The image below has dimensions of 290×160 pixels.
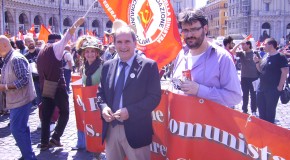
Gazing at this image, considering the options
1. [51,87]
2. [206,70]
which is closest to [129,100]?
[206,70]

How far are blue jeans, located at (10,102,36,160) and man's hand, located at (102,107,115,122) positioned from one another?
1.89 meters

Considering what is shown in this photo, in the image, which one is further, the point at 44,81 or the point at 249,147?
the point at 44,81

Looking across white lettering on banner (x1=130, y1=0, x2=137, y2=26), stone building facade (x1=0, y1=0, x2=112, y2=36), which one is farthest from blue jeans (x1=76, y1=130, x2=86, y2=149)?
stone building facade (x1=0, y1=0, x2=112, y2=36)

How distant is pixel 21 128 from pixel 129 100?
2.15 meters

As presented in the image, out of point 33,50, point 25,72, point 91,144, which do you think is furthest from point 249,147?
point 33,50

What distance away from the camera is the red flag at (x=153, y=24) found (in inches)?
145

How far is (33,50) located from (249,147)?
20.1 ft

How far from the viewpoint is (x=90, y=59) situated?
4477 mm

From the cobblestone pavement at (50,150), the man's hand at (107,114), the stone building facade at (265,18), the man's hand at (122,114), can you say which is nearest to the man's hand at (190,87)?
the man's hand at (122,114)

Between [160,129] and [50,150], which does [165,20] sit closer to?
[160,129]

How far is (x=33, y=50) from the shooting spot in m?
7.56

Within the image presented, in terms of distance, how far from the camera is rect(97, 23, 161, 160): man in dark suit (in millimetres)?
2727

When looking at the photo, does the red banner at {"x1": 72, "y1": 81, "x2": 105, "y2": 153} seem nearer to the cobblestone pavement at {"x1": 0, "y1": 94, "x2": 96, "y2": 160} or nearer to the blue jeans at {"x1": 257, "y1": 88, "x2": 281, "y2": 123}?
the cobblestone pavement at {"x1": 0, "y1": 94, "x2": 96, "y2": 160}

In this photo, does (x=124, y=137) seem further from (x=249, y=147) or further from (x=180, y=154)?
(x=249, y=147)
